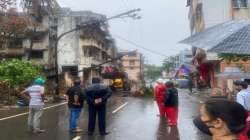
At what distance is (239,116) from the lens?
11.6 feet

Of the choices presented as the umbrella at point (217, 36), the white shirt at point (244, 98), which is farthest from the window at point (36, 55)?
the white shirt at point (244, 98)

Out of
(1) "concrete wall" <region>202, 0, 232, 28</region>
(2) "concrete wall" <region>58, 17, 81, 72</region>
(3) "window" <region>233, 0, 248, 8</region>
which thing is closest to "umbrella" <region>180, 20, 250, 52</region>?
(1) "concrete wall" <region>202, 0, 232, 28</region>

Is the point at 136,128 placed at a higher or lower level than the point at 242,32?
lower

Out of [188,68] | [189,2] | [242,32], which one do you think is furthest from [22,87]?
[188,68]

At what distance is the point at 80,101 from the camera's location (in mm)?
14641

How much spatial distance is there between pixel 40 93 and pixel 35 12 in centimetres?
4192

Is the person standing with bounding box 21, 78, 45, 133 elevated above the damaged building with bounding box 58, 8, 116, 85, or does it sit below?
below

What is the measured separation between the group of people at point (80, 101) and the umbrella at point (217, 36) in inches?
214

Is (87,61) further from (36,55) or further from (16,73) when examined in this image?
(16,73)

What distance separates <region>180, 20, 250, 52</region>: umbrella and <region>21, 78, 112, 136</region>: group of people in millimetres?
5433

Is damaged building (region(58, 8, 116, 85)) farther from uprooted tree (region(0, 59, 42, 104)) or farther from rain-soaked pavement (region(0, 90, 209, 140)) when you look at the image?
rain-soaked pavement (region(0, 90, 209, 140))

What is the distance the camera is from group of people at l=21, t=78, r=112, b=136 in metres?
14.0

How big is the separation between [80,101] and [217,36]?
7056 mm

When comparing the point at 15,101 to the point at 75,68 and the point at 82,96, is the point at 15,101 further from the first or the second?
the point at 75,68
